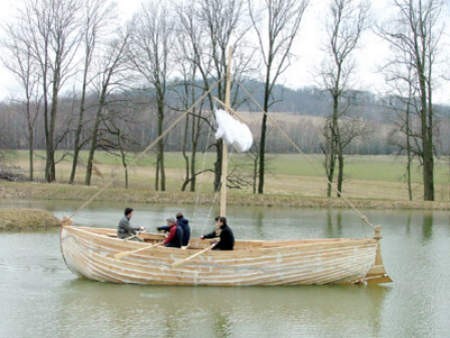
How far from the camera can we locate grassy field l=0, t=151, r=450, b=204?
55.4 meters

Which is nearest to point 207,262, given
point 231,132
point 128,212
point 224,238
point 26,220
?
point 224,238

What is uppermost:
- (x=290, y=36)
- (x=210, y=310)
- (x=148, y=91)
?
(x=290, y=36)

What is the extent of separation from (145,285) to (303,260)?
3.82 meters

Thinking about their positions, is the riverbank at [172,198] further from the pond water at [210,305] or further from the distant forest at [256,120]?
the pond water at [210,305]

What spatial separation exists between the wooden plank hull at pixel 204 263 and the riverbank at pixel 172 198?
73.1 feet

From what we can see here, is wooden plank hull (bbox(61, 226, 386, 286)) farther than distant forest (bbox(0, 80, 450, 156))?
No

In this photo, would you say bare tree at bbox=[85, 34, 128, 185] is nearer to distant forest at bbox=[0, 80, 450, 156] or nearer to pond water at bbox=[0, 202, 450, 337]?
distant forest at bbox=[0, 80, 450, 156]

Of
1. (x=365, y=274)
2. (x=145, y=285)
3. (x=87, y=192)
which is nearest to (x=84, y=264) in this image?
(x=145, y=285)

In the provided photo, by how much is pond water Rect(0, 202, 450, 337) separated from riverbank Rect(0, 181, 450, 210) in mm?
16706

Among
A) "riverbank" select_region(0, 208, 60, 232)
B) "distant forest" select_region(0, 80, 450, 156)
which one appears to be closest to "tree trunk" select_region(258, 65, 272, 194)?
"distant forest" select_region(0, 80, 450, 156)

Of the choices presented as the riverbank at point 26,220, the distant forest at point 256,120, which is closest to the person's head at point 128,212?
the distant forest at point 256,120

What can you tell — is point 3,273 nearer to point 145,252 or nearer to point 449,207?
point 145,252

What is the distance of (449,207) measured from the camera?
41031mm

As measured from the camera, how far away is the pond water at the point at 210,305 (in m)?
12.7
